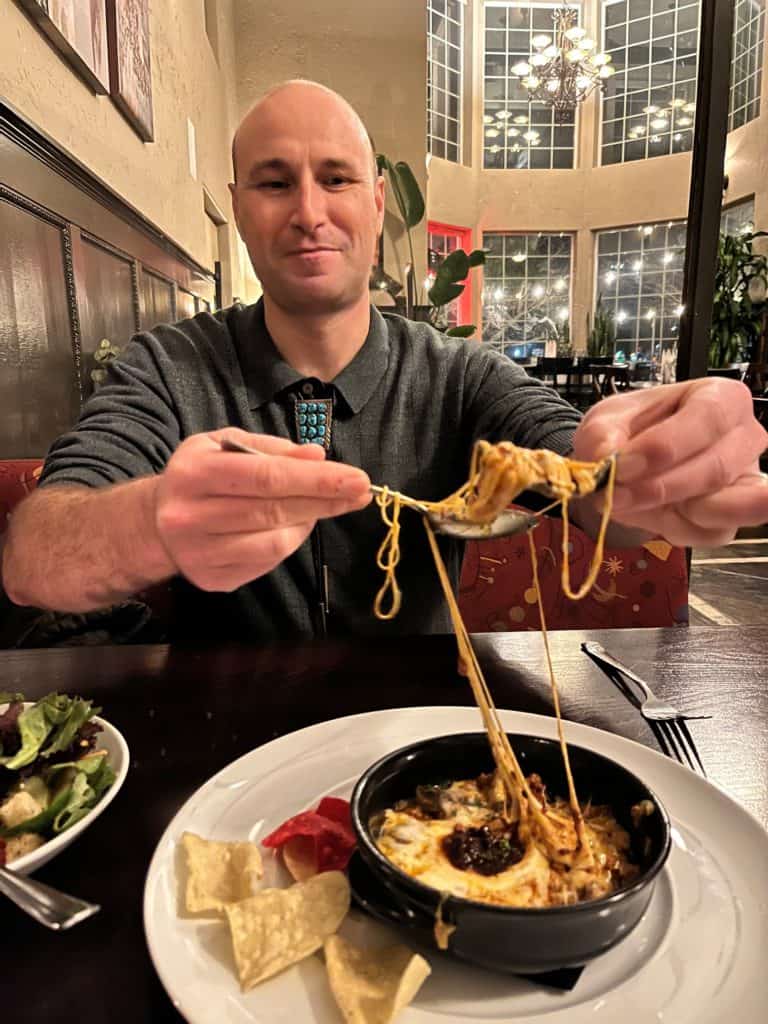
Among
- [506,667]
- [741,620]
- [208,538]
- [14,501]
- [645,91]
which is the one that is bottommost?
[741,620]

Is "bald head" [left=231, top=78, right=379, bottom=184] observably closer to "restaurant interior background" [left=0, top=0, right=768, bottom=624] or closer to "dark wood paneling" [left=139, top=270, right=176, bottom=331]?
"restaurant interior background" [left=0, top=0, right=768, bottom=624]

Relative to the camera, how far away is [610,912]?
1.75 ft

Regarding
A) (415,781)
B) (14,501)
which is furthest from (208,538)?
(14,501)

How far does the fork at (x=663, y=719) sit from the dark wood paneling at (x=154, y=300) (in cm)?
348

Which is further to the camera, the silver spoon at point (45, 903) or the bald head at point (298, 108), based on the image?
the bald head at point (298, 108)

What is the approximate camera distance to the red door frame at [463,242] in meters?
9.34

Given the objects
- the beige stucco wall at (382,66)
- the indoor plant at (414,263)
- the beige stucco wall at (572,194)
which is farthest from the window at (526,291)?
the indoor plant at (414,263)

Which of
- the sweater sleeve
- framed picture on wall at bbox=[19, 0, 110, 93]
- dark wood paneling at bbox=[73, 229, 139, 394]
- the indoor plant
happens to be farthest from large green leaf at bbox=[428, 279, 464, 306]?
the sweater sleeve

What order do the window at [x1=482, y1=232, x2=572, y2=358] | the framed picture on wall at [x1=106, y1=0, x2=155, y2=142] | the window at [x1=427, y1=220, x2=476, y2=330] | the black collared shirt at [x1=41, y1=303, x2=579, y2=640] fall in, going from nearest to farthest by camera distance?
the black collared shirt at [x1=41, y1=303, x2=579, y2=640] → the framed picture on wall at [x1=106, y1=0, x2=155, y2=142] → the window at [x1=427, y1=220, x2=476, y2=330] → the window at [x1=482, y1=232, x2=572, y2=358]

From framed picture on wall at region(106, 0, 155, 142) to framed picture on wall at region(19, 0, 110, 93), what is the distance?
0.09 meters

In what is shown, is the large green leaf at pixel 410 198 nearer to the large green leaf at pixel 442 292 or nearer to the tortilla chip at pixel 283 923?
the large green leaf at pixel 442 292

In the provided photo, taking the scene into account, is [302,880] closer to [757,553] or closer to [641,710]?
[641,710]

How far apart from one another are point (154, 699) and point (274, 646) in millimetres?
243

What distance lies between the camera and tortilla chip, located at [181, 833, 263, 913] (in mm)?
601
